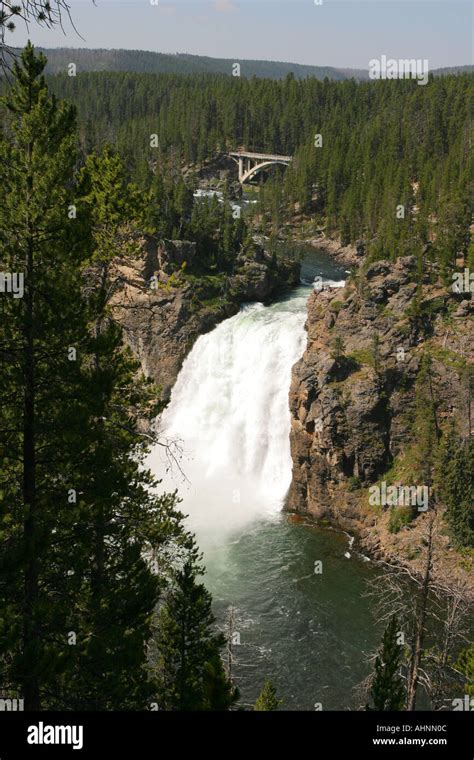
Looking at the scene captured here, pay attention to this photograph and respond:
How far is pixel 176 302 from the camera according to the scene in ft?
189

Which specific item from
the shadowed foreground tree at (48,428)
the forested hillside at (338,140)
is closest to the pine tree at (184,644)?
the shadowed foreground tree at (48,428)

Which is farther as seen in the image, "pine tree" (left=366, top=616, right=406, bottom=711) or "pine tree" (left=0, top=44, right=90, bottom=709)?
"pine tree" (left=366, top=616, right=406, bottom=711)

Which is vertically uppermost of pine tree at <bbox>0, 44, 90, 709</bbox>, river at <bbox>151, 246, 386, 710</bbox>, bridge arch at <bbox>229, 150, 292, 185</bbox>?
bridge arch at <bbox>229, 150, 292, 185</bbox>

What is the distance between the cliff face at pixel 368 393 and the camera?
137 feet

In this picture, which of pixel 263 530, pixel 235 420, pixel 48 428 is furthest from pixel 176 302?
pixel 48 428

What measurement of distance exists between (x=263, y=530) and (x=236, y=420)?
441 inches

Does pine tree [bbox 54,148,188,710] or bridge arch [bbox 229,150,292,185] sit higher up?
bridge arch [bbox 229,150,292,185]

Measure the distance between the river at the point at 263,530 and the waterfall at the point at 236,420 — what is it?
0.09 m

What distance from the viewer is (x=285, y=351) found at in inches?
2016

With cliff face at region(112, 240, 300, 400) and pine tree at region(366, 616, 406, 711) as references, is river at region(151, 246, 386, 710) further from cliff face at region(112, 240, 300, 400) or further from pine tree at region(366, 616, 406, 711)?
pine tree at region(366, 616, 406, 711)

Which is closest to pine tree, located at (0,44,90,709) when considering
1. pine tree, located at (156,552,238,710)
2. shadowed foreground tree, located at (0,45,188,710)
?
shadowed foreground tree, located at (0,45,188,710)

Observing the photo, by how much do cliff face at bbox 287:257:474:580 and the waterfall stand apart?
10.2 ft

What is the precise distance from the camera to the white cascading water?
152ft

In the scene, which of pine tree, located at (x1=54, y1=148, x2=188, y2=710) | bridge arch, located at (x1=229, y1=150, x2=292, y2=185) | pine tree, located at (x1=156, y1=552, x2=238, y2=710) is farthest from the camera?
bridge arch, located at (x1=229, y1=150, x2=292, y2=185)
